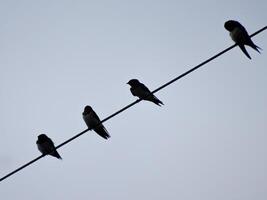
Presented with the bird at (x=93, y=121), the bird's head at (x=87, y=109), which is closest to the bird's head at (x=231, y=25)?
the bird at (x=93, y=121)

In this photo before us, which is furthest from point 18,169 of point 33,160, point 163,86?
point 163,86

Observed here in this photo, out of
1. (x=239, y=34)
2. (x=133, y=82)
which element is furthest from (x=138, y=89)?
(x=239, y=34)

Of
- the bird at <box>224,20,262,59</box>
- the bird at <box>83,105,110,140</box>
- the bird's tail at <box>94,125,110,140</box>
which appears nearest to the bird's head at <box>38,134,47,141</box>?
the bird at <box>83,105,110,140</box>

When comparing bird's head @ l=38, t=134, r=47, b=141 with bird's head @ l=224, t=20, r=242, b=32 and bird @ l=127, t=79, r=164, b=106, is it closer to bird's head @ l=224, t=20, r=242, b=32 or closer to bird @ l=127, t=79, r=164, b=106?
bird @ l=127, t=79, r=164, b=106

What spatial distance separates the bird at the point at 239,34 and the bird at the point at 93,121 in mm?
3541

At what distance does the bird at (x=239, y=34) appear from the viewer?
23.0 ft

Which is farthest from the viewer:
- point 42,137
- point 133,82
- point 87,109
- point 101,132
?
point 133,82

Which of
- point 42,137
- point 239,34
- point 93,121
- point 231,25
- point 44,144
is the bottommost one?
point 239,34

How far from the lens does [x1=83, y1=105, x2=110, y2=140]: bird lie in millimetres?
9221

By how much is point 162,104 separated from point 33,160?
3948 millimetres

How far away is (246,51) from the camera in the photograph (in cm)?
729

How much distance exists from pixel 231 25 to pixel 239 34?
51 cm

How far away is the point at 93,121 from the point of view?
30.7ft

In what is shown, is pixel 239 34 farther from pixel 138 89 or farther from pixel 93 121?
pixel 93 121
